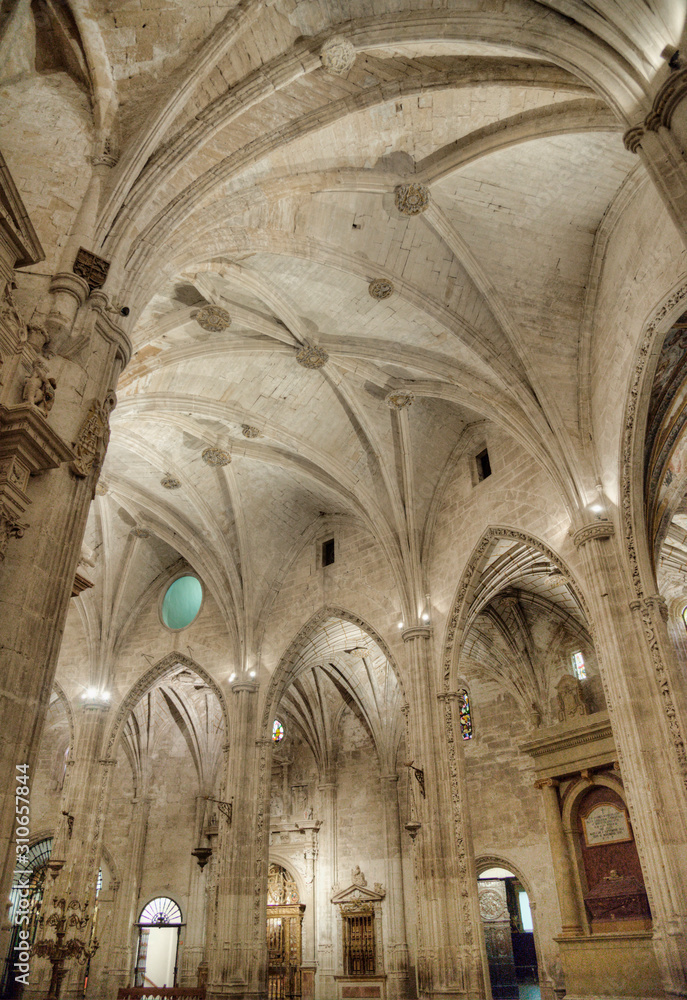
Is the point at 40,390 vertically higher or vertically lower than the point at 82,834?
higher

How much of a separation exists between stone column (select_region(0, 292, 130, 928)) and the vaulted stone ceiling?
122 centimetres

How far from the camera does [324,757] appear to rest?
23.1m

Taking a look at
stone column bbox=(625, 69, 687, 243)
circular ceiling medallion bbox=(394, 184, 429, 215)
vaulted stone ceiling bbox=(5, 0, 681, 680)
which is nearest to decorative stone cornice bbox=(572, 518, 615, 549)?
vaulted stone ceiling bbox=(5, 0, 681, 680)

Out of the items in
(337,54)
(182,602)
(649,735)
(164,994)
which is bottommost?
(164,994)

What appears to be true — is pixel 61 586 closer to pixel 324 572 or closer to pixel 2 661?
Answer: pixel 2 661

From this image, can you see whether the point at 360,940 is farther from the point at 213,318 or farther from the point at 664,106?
the point at 664,106

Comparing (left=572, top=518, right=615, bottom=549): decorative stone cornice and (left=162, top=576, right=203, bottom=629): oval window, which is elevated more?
(left=162, top=576, right=203, bottom=629): oval window

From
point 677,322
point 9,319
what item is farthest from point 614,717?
point 9,319

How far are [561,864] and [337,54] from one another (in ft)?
50.1

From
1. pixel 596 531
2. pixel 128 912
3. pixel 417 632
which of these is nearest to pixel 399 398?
pixel 417 632

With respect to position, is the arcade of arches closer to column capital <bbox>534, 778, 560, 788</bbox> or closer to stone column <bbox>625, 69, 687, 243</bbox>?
stone column <bbox>625, 69, 687, 243</bbox>

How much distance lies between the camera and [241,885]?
1482 centimetres

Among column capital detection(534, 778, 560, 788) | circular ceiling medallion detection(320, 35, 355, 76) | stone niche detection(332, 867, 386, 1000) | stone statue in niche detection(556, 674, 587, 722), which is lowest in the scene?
stone niche detection(332, 867, 386, 1000)

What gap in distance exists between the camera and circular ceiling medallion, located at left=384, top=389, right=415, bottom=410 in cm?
1441
